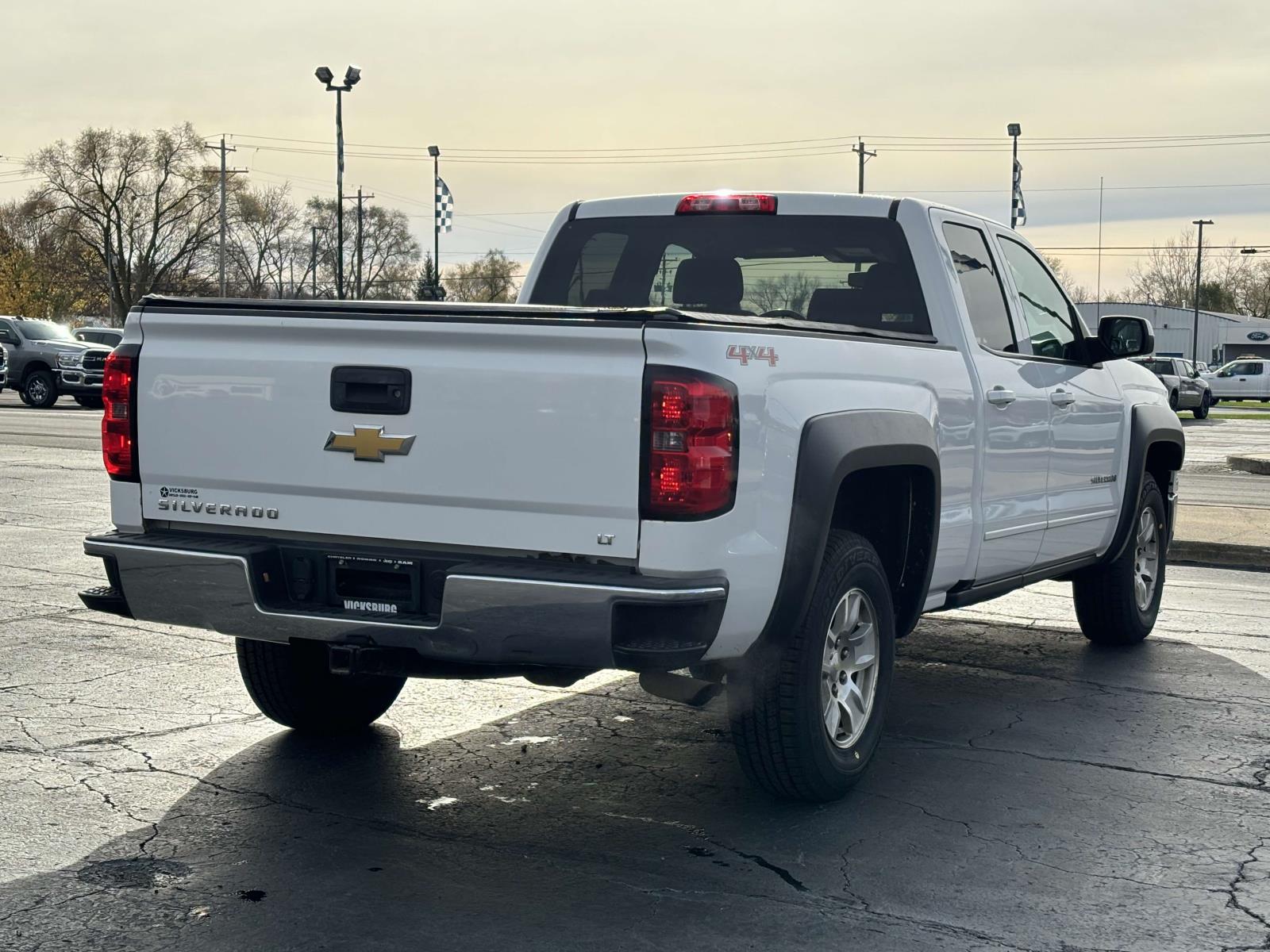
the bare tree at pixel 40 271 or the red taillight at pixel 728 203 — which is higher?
the bare tree at pixel 40 271

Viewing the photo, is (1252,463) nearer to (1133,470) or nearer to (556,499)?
(1133,470)

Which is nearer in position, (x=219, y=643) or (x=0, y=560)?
(x=219, y=643)

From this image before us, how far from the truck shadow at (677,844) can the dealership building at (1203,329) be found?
10460 centimetres

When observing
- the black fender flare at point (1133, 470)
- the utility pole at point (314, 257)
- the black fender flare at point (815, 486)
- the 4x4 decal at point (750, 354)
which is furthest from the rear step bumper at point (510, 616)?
the utility pole at point (314, 257)

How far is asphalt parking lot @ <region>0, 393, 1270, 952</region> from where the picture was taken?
3891 millimetres

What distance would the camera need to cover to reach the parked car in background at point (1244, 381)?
181ft

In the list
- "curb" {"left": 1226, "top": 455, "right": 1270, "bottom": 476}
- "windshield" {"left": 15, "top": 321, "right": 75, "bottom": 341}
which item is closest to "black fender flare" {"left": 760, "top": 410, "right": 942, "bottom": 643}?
"curb" {"left": 1226, "top": 455, "right": 1270, "bottom": 476}

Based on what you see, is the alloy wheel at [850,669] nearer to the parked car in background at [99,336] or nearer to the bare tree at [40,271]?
the parked car in background at [99,336]

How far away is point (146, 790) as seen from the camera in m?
5.03

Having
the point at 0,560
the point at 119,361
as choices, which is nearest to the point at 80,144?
the point at 0,560

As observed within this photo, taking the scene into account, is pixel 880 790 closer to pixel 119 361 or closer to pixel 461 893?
pixel 461 893

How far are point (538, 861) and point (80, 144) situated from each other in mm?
79045

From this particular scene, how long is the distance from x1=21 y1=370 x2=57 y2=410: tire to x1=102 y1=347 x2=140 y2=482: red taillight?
1182 inches

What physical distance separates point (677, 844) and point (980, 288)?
9.54ft
